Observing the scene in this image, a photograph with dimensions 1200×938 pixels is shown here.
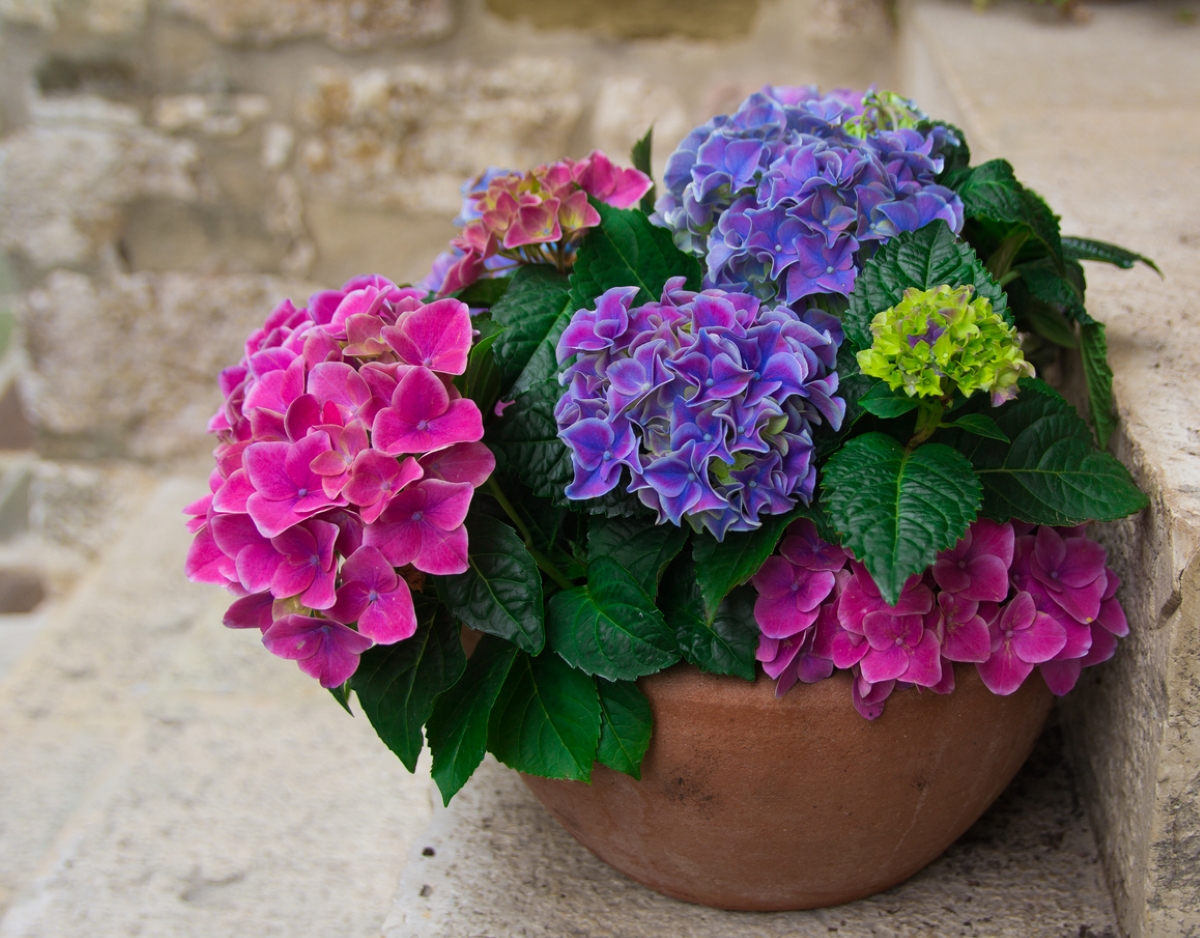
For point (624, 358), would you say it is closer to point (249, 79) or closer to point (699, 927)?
point (699, 927)

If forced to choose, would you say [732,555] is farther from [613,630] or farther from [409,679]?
[409,679]

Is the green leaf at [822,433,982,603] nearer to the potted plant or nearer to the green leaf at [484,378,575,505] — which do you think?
the potted plant

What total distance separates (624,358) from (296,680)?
55.3 inches

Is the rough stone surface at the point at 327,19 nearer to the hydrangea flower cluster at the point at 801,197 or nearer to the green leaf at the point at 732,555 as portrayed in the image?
the hydrangea flower cluster at the point at 801,197

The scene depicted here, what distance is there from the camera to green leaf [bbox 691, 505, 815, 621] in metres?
0.66

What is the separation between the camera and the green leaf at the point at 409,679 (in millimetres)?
698

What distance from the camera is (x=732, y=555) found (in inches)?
26.8

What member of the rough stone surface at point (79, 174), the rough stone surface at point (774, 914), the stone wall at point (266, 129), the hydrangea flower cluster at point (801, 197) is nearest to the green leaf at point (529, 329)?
the hydrangea flower cluster at point (801, 197)

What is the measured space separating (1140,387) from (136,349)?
2.12 m

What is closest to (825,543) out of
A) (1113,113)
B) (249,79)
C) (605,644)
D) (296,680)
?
(605,644)

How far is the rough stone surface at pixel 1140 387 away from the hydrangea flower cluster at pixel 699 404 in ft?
0.86

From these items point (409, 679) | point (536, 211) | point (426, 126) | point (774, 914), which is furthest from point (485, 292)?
point (426, 126)

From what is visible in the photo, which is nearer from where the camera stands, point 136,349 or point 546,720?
point 546,720

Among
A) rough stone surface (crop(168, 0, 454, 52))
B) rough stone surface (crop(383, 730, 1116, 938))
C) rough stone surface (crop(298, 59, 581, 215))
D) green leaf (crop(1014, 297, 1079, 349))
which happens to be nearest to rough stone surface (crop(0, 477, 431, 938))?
rough stone surface (crop(383, 730, 1116, 938))
